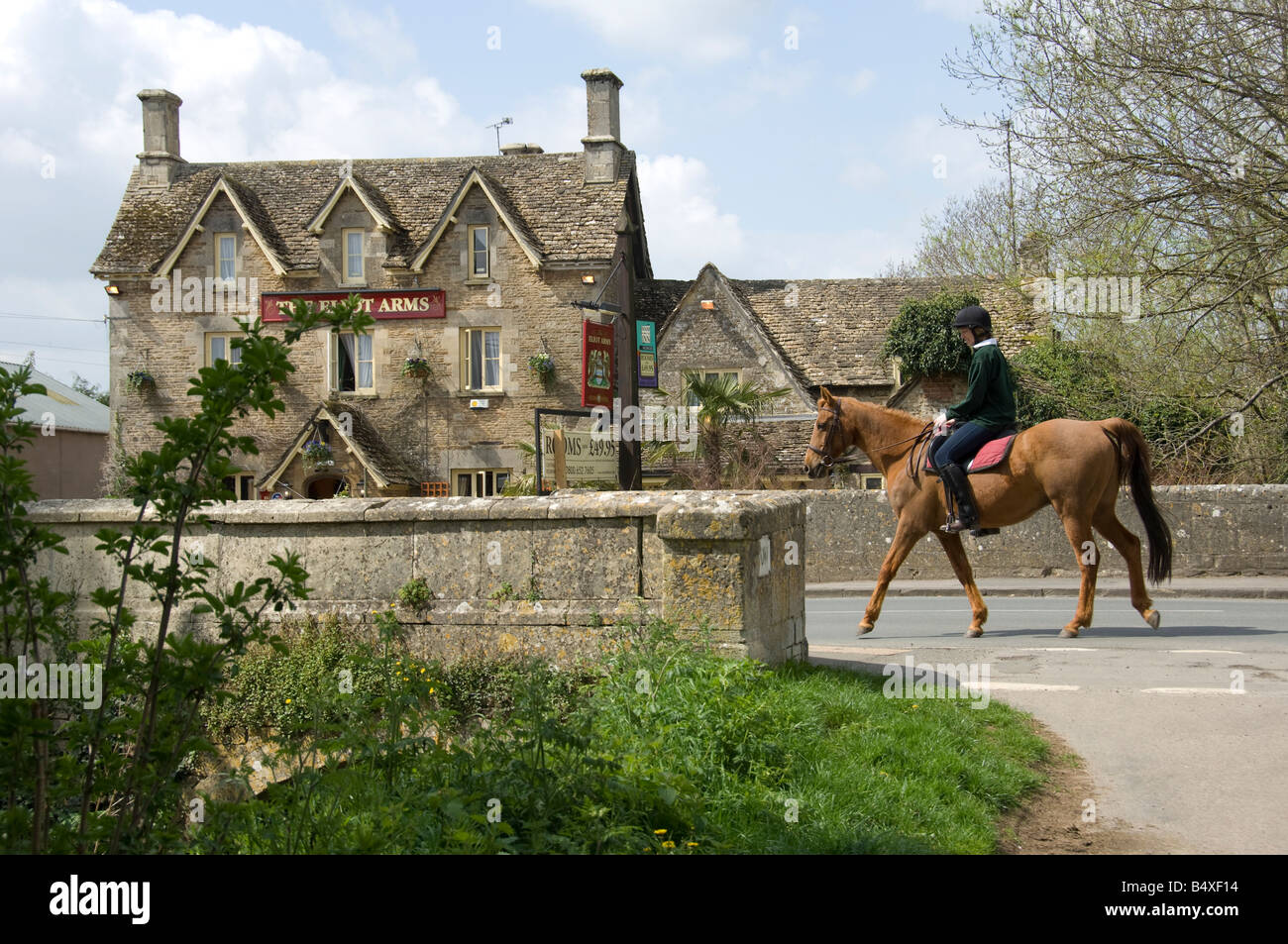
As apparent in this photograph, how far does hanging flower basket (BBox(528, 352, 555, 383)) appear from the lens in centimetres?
2916

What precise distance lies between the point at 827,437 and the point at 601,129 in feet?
68.7

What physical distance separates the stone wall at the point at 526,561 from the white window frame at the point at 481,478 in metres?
21.3

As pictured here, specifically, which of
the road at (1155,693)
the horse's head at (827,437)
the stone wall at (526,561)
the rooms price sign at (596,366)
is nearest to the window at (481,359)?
the rooms price sign at (596,366)

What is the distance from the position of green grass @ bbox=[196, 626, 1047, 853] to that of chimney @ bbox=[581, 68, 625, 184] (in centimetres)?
2569

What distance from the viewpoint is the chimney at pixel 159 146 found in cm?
3262

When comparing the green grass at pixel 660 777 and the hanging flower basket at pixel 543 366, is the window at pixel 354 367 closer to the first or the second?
the hanging flower basket at pixel 543 366

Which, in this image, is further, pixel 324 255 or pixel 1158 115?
pixel 324 255

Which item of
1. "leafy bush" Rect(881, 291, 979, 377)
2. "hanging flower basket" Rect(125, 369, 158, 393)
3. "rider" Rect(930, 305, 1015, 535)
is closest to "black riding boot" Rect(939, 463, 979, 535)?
"rider" Rect(930, 305, 1015, 535)

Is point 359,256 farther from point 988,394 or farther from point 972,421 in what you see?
point 988,394

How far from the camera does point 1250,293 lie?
15016 mm

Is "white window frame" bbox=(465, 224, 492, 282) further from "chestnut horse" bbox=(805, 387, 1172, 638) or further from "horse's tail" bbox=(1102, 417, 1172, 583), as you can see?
"horse's tail" bbox=(1102, 417, 1172, 583)
